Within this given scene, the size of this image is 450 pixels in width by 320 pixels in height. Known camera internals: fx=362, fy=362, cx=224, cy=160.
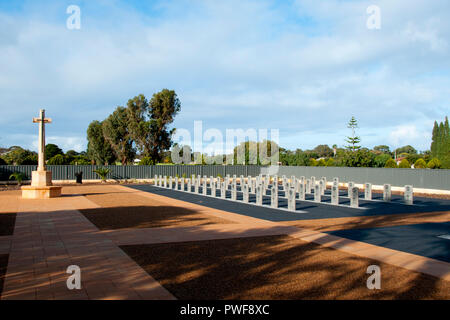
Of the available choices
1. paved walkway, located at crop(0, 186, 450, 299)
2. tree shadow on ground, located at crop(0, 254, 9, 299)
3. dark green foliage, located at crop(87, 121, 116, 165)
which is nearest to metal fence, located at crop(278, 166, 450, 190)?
paved walkway, located at crop(0, 186, 450, 299)

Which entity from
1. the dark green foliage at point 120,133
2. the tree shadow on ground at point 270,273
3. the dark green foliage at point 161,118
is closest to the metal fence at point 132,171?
the dark green foliage at point 161,118

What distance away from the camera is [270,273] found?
6.25 metres

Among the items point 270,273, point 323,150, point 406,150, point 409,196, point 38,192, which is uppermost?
point 323,150

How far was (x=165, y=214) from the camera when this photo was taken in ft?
44.8

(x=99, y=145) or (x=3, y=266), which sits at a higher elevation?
(x=99, y=145)

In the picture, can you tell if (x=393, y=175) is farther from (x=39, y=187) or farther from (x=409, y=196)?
(x=39, y=187)

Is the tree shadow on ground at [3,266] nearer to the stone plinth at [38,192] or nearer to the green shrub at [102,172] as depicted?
the stone plinth at [38,192]

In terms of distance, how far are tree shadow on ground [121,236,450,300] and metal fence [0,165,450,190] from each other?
20250mm

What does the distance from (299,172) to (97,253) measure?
32.7 meters

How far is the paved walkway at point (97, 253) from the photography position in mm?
5344

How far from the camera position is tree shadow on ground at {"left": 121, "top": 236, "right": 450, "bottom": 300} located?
528cm

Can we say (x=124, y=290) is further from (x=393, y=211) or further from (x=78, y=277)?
(x=393, y=211)

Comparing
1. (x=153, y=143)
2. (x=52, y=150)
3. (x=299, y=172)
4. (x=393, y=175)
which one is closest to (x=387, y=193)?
(x=393, y=175)

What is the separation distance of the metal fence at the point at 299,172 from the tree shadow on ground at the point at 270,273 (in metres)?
20.3
